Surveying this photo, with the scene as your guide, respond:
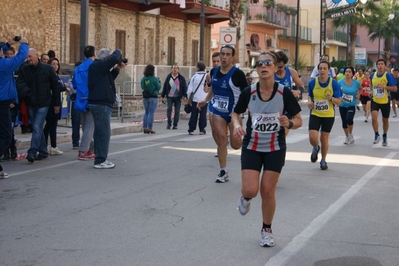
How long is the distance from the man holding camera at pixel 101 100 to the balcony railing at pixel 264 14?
1558 inches

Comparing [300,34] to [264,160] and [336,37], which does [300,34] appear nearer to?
[336,37]

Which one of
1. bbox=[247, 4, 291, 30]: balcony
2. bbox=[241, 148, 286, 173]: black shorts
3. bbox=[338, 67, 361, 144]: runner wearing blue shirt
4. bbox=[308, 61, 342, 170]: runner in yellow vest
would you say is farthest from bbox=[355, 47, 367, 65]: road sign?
bbox=[241, 148, 286, 173]: black shorts

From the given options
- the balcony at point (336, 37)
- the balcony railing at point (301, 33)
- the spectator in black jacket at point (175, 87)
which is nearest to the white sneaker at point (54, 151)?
the spectator in black jacket at point (175, 87)

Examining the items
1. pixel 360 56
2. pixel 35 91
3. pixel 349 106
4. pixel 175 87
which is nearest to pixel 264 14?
pixel 360 56

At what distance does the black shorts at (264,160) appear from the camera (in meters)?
6.82

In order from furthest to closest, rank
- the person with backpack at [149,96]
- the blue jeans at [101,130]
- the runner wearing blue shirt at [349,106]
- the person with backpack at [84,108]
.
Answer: the person with backpack at [149,96], the runner wearing blue shirt at [349,106], the person with backpack at [84,108], the blue jeans at [101,130]

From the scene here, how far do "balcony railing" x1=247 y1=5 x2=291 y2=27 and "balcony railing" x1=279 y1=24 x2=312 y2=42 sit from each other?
319 centimetres

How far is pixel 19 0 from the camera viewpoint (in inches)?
1045

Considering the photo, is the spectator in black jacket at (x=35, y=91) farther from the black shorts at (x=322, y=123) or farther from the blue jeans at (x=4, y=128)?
the black shorts at (x=322, y=123)

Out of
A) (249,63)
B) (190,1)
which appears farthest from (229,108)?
(249,63)

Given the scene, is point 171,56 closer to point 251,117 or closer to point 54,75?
point 54,75

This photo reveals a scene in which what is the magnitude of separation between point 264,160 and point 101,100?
5643mm

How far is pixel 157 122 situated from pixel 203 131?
16.4 ft

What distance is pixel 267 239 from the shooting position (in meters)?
6.73
